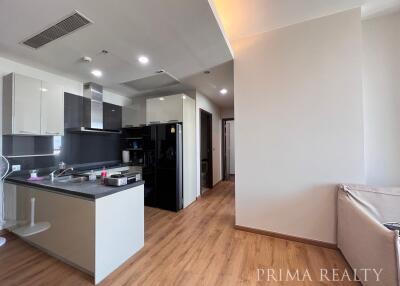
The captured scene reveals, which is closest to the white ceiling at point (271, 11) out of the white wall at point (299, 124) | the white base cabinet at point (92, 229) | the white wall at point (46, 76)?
the white wall at point (299, 124)

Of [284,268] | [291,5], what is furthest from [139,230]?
[291,5]

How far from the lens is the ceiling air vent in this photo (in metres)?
1.72

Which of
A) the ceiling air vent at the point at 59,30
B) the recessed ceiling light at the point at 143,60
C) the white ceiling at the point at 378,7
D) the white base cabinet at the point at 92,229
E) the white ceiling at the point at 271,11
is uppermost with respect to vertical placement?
the white ceiling at the point at 378,7

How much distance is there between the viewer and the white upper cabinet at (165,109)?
3.69 metres

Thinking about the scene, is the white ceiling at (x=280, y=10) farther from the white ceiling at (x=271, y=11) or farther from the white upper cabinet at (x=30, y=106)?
the white upper cabinet at (x=30, y=106)

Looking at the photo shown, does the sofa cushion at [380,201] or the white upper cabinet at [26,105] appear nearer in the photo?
the sofa cushion at [380,201]

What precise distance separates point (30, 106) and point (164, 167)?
2337 millimetres

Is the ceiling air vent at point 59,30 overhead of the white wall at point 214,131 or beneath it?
overhead

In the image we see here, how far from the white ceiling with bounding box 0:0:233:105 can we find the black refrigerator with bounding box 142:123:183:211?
1172 mm

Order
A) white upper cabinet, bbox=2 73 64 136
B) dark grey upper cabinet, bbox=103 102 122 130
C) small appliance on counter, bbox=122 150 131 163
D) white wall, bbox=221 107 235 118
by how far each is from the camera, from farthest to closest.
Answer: white wall, bbox=221 107 235 118
small appliance on counter, bbox=122 150 131 163
dark grey upper cabinet, bbox=103 102 122 130
white upper cabinet, bbox=2 73 64 136

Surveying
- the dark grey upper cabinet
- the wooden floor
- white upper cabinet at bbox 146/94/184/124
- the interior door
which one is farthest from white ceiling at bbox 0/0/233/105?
the interior door

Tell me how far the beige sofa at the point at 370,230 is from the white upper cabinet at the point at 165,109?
2.96 meters

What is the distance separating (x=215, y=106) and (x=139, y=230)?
14.7 feet

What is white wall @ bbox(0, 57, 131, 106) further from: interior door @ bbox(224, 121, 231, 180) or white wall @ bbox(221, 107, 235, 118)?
interior door @ bbox(224, 121, 231, 180)
